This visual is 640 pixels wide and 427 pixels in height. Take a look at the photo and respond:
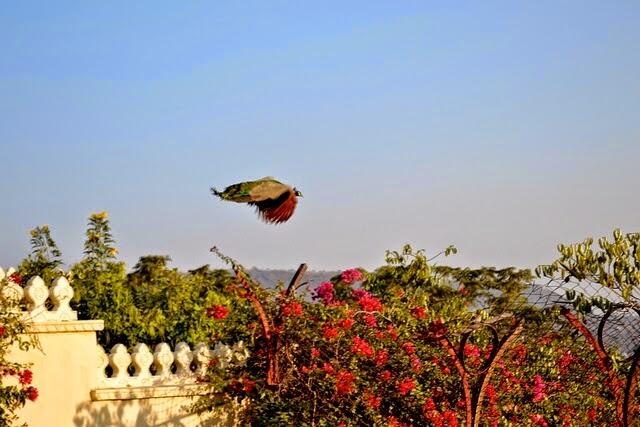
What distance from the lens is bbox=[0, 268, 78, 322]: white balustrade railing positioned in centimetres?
1073

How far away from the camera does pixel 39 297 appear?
35.4ft

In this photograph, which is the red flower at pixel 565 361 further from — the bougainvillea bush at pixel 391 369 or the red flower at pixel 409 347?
the red flower at pixel 409 347

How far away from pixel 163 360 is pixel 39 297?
1.43 metres

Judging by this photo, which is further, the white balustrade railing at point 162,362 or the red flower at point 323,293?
the red flower at point 323,293

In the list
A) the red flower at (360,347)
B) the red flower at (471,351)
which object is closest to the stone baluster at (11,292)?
the red flower at (360,347)

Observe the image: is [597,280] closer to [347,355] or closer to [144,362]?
[347,355]

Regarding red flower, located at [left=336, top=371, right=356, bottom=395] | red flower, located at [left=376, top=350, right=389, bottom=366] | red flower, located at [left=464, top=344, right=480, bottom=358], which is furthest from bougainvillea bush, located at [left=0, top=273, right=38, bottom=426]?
red flower, located at [left=464, top=344, right=480, bottom=358]

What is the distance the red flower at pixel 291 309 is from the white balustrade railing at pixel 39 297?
78.7 inches

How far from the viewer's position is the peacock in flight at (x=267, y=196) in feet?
41.6

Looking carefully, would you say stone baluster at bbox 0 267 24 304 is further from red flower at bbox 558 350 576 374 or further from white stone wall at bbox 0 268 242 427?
red flower at bbox 558 350 576 374

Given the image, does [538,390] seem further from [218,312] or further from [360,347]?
[218,312]

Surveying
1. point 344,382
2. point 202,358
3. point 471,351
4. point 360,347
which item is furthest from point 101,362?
point 471,351

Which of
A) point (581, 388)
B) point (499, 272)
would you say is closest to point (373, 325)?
point (581, 388)

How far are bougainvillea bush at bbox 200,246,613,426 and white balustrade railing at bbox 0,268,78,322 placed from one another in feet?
4.61
